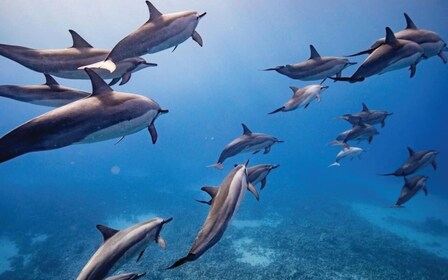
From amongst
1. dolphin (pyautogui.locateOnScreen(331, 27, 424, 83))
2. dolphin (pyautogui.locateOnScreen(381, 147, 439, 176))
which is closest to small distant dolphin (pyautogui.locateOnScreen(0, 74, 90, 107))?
dolphin (pyautogui.locateOnScreen(331, 27, 424, 83))

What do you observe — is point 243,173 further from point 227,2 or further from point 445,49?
point 227,2

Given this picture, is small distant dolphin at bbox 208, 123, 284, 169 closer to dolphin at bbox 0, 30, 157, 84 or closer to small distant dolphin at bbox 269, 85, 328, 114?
small distant dolphin at bbox 269, 85, 328, 114

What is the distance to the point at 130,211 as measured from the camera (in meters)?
25.5

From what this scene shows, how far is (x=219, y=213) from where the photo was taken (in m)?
3.13

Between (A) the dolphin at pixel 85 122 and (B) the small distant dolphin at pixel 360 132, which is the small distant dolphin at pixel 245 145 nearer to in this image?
(B) the small distant dolphin at pixel 360 132

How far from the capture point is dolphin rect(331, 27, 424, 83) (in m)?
4.20

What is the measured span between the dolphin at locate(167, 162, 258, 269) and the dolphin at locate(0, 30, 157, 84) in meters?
2.15

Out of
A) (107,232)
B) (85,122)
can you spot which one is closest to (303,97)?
(107,232)

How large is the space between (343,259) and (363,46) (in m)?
51.4

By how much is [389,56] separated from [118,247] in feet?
15.5

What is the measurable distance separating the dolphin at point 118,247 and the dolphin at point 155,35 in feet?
7.75

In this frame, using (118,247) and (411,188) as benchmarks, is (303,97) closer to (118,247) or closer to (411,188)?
(411,188)

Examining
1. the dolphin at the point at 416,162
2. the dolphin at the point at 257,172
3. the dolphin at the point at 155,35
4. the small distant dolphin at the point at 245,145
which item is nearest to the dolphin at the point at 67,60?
the dolphin at the point at 155,35

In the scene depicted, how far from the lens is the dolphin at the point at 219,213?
2734 millimetres
